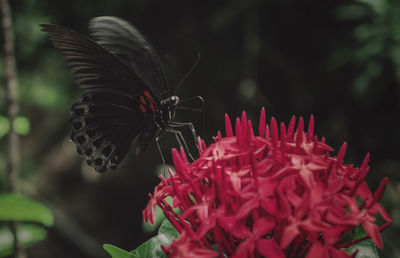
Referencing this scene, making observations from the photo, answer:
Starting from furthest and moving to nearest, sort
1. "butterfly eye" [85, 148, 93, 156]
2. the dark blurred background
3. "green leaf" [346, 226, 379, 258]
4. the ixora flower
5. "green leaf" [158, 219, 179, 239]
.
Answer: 1. the dark blurred background
2. "butterfly eye" [85, 148, 93, 156]
3. "green leaf" [158, 219, 179, 239]
4. "green leaf" [346, 226, 379, 258]
5. the ixora flower

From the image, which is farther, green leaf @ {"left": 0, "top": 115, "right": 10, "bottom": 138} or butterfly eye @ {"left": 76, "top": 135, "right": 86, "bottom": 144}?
butterfly eye @ {"left": 76, "top": 135, "right": 86, "bottom": 144}

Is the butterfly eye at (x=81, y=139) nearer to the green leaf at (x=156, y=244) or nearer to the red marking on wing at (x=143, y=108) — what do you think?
the red marking on wing at (x=143, y=108)

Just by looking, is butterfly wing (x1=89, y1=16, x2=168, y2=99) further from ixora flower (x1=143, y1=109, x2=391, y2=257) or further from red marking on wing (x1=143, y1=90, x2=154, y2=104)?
ixora flower (x1=143, y1=109, x2=391, y2=257)

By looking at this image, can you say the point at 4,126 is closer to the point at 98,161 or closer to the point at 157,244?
the point at 98,161

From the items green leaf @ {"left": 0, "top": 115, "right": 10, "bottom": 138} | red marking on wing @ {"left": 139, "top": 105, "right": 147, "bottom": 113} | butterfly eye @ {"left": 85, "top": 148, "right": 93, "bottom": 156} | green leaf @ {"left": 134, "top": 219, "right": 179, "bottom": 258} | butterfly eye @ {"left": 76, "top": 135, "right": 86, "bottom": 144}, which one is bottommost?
green leaf @ {"left": 134, "top": 219, "right": 179, "bottom": 258}

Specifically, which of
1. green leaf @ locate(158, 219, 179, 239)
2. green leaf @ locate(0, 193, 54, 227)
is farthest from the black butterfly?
Result: green leaf @ locate(158, 219, 179, 239)

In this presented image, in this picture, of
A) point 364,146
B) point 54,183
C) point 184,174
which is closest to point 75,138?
point 184,174

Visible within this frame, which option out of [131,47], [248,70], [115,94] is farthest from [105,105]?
[248,70]

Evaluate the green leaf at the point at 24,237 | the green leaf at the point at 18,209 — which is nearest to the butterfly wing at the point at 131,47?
the green leaf at the point at 18,209
